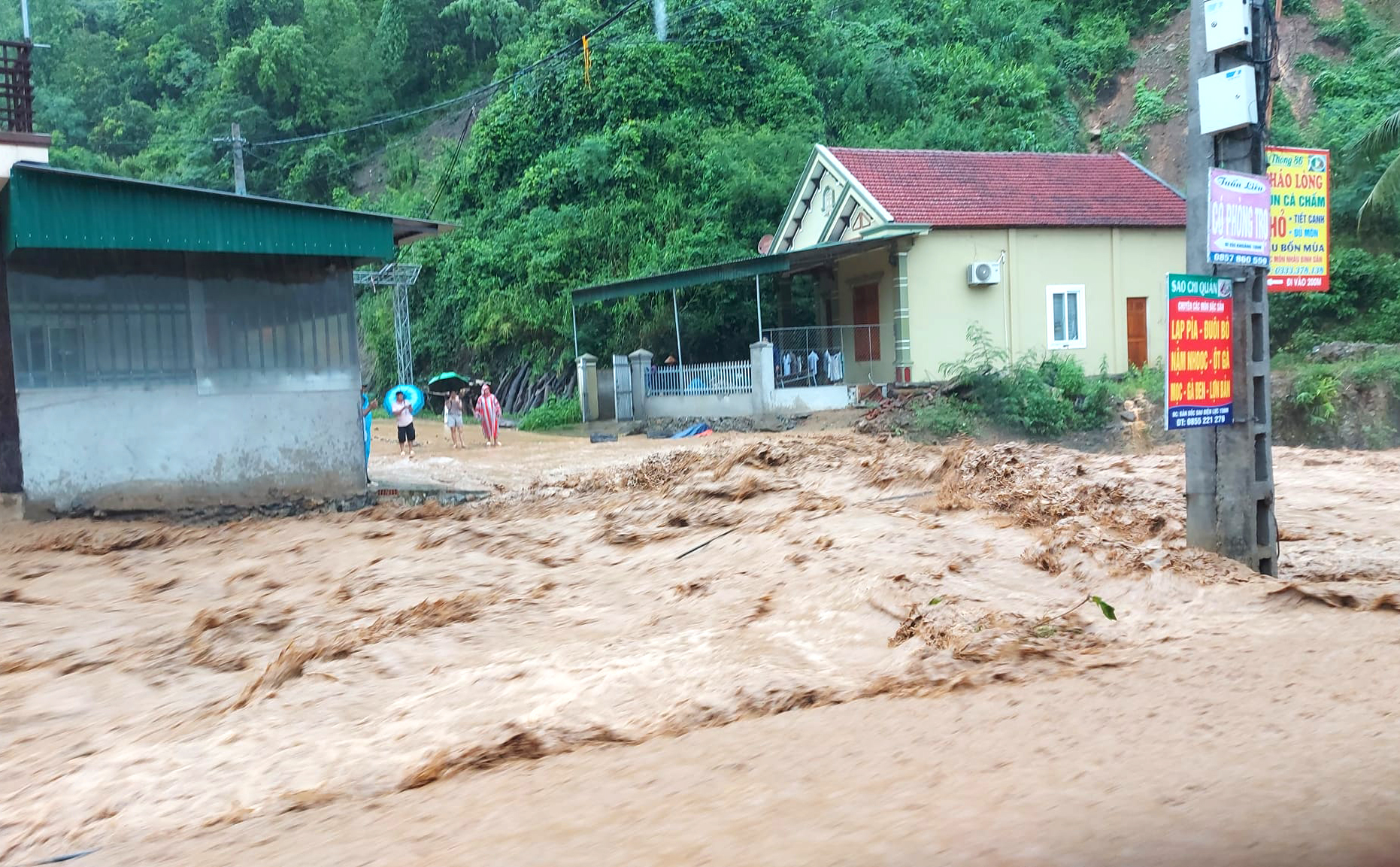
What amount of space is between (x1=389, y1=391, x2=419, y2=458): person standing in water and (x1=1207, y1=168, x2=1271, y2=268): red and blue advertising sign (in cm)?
1758

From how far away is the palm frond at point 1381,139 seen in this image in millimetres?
22984

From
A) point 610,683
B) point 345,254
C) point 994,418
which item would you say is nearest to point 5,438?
point 345,254

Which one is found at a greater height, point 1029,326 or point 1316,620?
point 1029,326

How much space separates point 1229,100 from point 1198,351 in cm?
159

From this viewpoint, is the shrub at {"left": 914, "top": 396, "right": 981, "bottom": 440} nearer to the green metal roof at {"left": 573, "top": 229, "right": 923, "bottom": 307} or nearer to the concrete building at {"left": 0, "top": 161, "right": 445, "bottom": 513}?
the green metal roof at {"left": 573, "top": 229, "right": 923, "bottom": 307}

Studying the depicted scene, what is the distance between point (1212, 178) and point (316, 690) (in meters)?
6.11

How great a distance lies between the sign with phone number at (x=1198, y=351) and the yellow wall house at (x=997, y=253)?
16.8 m

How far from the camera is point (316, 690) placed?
6.04 metres

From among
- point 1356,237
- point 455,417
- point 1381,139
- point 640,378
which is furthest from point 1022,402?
point 1356,237

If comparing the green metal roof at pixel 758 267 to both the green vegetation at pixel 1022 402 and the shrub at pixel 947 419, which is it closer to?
the green vegetation at pixel 1022 402

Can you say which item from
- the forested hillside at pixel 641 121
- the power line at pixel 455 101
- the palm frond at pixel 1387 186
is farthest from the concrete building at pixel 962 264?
the power line at pixel 455 101

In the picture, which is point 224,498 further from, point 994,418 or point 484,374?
point 484,374

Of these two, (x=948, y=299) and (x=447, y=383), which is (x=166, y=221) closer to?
(x=948, y=299)

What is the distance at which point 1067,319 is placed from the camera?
25.8 m
